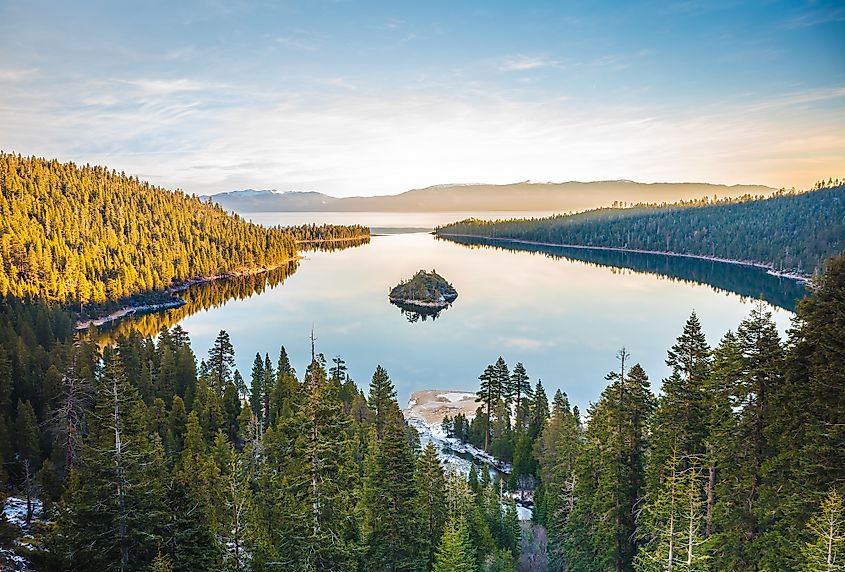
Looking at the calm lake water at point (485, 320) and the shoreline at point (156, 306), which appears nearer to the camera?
the calm lake water at point (485, 320)

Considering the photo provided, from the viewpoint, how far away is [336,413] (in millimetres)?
18047

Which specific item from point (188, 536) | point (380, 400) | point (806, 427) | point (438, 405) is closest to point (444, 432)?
point (438, 405)

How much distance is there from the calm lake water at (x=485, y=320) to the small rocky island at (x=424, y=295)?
349 centimetres

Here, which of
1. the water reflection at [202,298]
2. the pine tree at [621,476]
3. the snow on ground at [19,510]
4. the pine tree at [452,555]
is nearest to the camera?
the pine tree at [452,555]

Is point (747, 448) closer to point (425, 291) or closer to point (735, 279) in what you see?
point (425, 291)

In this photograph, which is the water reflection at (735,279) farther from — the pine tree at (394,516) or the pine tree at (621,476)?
the pine tree at (394,516)

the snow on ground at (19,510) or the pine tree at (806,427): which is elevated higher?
the pine tree at (806,427)

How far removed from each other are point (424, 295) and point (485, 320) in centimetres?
2417

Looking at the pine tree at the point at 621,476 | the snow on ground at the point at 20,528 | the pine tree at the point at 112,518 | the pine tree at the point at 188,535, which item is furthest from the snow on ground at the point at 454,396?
the pine tree at the point at 112,518

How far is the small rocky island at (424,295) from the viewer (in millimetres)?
119581

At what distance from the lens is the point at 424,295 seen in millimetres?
124062

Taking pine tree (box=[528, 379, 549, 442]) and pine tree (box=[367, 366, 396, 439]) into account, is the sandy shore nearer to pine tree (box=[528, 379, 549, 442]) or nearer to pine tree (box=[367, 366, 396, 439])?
pine tree (box=[528, 379, 549, 442])

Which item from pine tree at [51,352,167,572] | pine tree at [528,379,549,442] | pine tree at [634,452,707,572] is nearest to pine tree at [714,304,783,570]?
pine tree at [634,452,707,572]

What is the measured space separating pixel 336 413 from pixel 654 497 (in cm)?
1214
